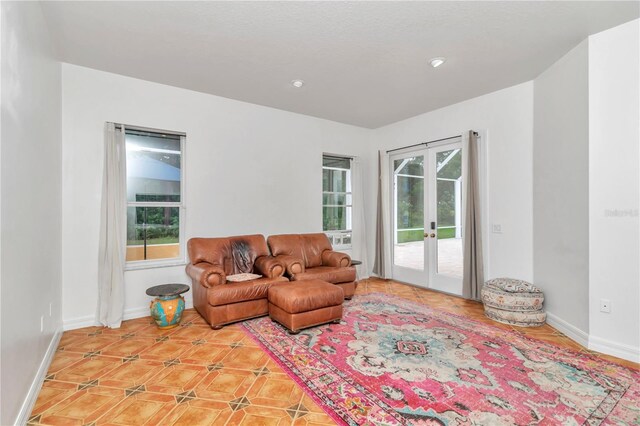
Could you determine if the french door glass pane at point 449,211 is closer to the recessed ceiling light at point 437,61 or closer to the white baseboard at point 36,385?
the recessed ceiling light at point 437,61

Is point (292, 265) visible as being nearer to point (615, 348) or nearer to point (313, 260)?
point (313, 260)

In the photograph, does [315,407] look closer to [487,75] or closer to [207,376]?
[207,376]

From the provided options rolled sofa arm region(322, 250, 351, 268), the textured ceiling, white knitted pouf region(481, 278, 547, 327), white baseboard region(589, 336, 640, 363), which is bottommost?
white baseboard region(589, 336, 640, 363)

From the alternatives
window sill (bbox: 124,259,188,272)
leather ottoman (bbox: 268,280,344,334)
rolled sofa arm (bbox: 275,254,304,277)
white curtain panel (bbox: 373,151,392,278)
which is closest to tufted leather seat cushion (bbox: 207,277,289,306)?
leather ottoman (bbox: 268,280,344,334)

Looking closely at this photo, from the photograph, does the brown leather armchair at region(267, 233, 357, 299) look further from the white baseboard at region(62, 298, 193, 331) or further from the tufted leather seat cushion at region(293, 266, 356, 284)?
the white baseboard at region(62, 298, 193, 331)

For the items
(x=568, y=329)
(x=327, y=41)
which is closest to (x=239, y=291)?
(x=327, y=41)

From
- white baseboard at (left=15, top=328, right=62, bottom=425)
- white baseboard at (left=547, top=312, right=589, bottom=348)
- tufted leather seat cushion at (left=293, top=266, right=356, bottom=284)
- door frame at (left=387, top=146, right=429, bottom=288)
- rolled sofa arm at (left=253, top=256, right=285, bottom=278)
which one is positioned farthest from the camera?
door frame at (left=387, top=146, right=429, bottom=288)

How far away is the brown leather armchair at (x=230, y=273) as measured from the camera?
3230 millimetres

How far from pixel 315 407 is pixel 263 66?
3258 millimetres

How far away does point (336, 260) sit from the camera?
4430mm

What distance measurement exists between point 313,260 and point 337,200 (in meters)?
1.49

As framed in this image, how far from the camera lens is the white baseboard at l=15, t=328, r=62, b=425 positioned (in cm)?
179

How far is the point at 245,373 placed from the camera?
2338 millimetres

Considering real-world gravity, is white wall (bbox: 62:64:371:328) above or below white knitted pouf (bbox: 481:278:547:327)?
above
